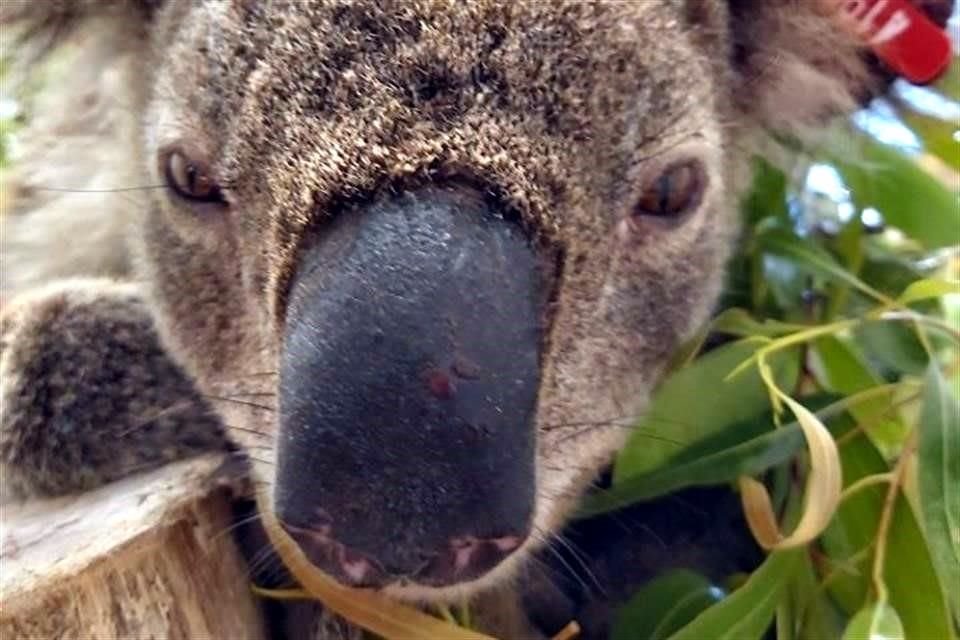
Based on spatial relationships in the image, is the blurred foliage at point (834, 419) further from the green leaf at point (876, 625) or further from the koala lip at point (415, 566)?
the koala lip at point (415, 566)

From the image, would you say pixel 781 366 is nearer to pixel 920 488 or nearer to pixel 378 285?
pixel 920 488

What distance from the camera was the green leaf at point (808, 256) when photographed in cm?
167

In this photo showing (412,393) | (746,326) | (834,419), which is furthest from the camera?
(746,326)

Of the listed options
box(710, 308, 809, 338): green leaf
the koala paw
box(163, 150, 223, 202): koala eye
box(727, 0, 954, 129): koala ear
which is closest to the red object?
box(727, 0, 954, 129): koala ear

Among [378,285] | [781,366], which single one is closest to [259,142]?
[378,285]

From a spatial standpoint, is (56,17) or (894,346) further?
(56,17)

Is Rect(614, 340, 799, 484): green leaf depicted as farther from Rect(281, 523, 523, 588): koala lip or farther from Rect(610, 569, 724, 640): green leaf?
Rect(281, 523, 523, 588): koala lip

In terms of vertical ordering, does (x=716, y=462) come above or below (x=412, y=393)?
below

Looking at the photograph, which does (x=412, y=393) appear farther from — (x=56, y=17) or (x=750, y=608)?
(x=56, y=17)

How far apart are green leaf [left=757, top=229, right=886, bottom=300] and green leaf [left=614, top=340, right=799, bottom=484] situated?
140mm

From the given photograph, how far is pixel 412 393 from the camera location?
3.61ft

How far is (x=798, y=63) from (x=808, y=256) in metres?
0.22

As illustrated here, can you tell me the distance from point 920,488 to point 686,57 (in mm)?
480

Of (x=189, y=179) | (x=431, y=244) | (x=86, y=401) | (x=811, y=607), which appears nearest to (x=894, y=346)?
(x=811, y=607)
